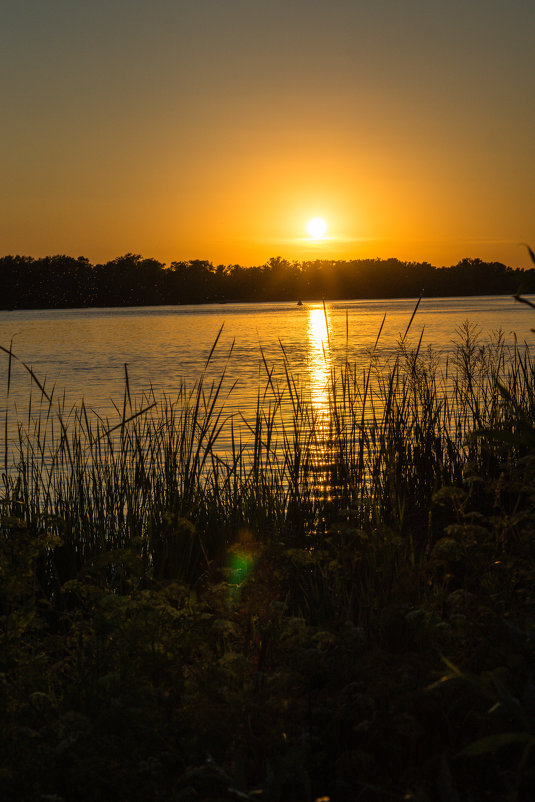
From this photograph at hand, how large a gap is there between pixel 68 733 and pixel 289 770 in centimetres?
54

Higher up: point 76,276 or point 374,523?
point 76,276

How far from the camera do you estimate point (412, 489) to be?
5.18 m

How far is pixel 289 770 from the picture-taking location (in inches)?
68.0

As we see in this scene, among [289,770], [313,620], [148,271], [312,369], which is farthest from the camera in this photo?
[148,271]

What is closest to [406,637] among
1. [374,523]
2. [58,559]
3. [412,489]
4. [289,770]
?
[289,770]

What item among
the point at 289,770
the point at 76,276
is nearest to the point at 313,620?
the point at 289,770

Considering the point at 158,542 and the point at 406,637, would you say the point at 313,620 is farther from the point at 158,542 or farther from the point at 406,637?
the point at 158,542

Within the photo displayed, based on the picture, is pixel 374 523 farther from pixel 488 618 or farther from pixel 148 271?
pixel 148 271

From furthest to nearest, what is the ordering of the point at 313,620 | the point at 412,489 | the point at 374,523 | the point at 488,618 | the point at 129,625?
the point at 412,489
the point at 374,523
the point at 313,620
the point at 488,618
the point at 129,625

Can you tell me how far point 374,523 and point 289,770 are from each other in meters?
2.38

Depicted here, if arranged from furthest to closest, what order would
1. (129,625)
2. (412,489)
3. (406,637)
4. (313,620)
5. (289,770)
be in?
1. (412,489)
2. (313,620)
3. (406,637)
4. (129,625)
5. (289,770)

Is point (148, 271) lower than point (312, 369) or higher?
higher

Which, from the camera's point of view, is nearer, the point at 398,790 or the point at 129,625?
the point at 398,790

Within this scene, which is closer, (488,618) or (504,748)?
(504,748)
